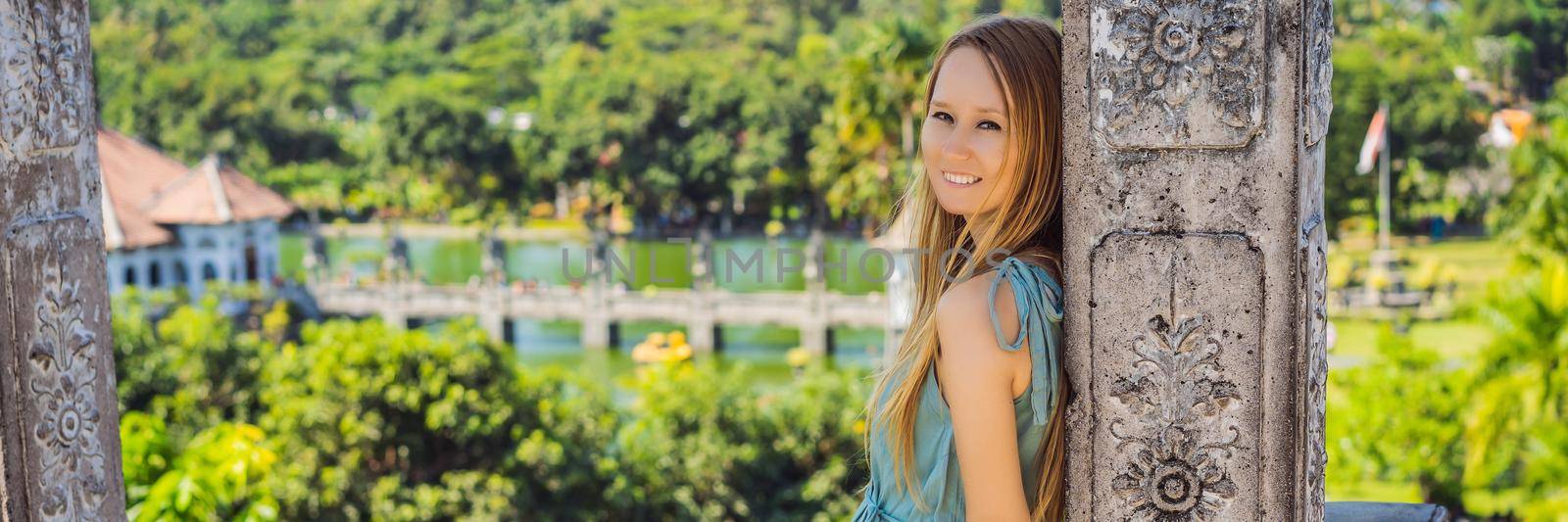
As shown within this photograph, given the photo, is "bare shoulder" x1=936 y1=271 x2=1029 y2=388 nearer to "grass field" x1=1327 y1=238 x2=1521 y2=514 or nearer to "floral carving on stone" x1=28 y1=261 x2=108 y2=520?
"floral carving on stone" x1=28 y1=261 x2=108 y2=520

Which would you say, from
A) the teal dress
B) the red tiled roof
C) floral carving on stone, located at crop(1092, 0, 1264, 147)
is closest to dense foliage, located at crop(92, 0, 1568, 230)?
the red tiled roof

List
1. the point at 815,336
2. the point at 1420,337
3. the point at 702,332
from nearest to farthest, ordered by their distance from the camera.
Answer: the point at 1420,337
the point at 815,336
the point at 702,332

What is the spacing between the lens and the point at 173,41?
49.8m

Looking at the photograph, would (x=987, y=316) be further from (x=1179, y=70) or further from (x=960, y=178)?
(x=1179, y=70)

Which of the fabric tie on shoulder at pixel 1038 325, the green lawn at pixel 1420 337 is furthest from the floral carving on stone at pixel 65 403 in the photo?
the green lawn at pixel 1420 337

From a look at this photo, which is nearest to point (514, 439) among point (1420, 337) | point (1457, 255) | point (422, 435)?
point (422, 435)

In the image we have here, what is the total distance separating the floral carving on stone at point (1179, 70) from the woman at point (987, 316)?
0.21m

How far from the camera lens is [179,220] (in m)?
23.8

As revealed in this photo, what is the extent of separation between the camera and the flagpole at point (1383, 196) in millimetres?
26312

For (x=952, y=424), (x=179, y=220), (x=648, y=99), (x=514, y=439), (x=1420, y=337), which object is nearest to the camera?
(x=952, y=424)

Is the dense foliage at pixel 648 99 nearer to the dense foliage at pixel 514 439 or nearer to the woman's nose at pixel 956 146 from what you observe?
the dense foliage at pixel 514 439

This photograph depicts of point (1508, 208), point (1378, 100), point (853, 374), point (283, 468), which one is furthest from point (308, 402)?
point (1378, 100)

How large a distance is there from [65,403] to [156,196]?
2315 cm

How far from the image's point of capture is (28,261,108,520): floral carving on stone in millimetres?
2461
